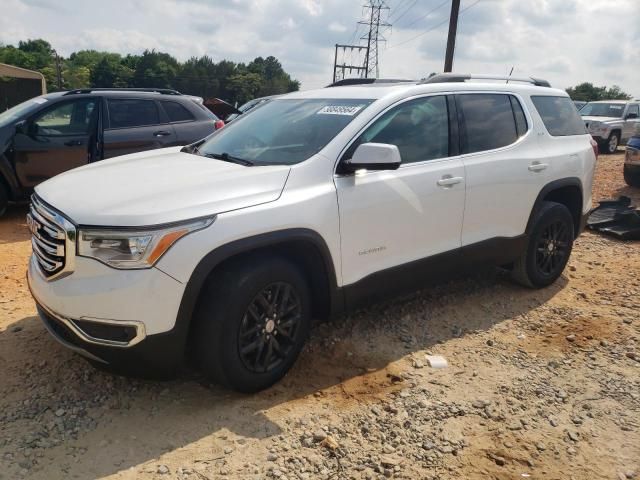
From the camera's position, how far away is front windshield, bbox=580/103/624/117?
58.1 feet

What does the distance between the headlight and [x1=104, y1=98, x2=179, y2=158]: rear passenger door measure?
483 centimetres

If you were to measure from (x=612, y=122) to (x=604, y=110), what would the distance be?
4.11 feet

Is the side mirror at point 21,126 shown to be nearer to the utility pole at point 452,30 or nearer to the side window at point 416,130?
the side window at point 416,130

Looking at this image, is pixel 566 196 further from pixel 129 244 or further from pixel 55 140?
pixel 55 140

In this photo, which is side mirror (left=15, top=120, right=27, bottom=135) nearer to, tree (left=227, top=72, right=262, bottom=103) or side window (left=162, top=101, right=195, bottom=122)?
side window (left=162, top=101, right=195, bottom=122)

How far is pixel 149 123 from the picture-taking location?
7.52 metres

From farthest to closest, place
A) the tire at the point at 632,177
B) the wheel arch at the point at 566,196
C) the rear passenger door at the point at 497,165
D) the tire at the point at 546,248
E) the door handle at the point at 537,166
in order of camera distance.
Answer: the tire at the point at 632,177
the tire at the point at 546,248
the wheel arch at the point at 566,196
the door handle at the point at 537,166
the rear passenger door at the point at 497,165

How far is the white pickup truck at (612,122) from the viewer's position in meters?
16.8

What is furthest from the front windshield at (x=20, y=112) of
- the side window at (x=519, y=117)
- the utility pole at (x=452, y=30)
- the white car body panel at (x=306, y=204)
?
the utility pole at (x=452, y=30)

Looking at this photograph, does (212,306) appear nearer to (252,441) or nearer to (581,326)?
(252,441)

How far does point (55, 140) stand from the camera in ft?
22.9

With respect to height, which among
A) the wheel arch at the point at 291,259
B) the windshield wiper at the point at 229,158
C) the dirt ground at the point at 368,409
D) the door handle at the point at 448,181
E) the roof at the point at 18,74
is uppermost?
the roof at the point at 18,74

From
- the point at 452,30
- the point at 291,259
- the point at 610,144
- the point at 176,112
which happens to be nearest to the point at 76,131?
the point at 176,112

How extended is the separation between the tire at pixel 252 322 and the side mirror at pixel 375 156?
753 mm
